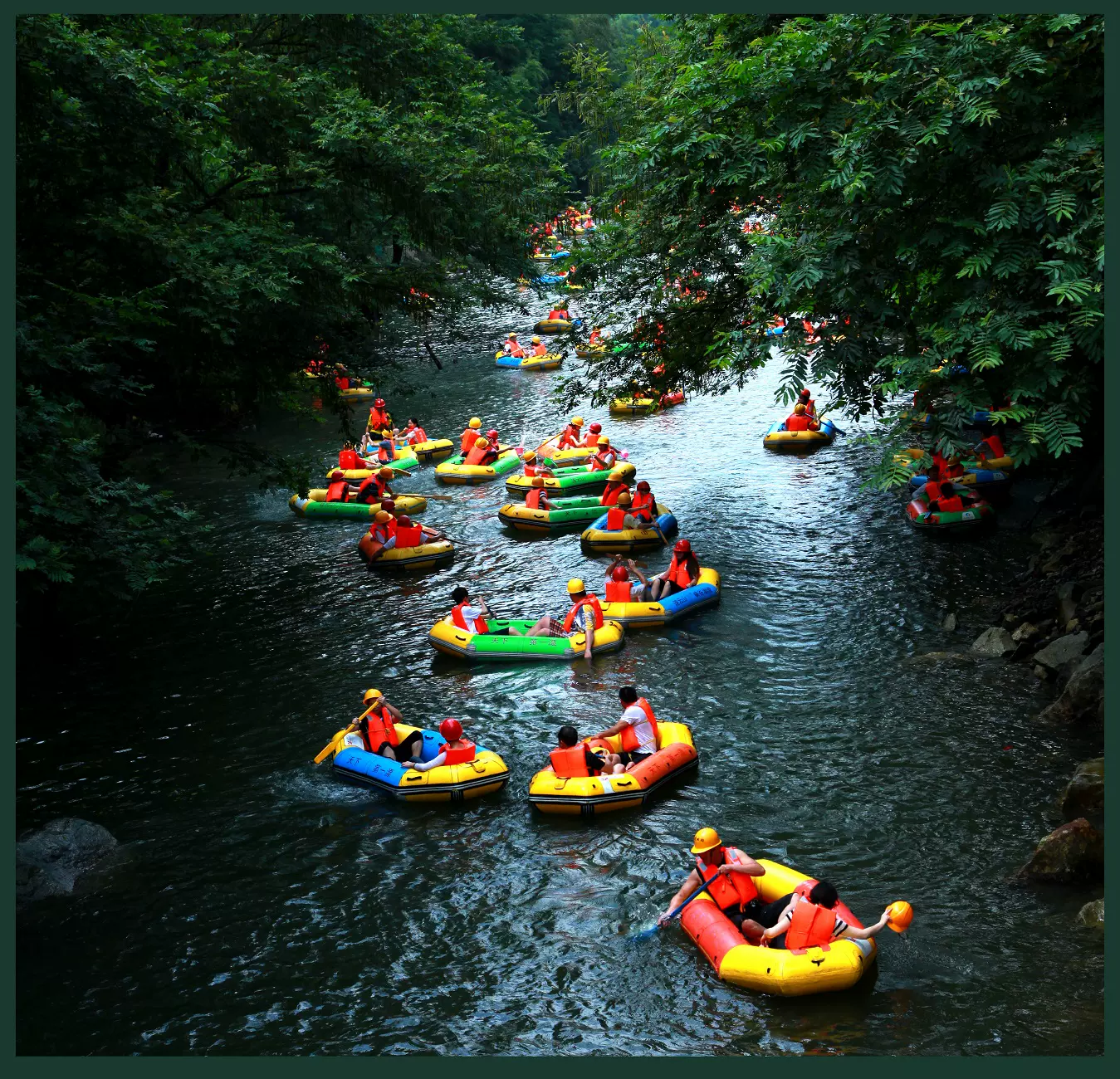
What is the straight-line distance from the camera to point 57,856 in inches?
434

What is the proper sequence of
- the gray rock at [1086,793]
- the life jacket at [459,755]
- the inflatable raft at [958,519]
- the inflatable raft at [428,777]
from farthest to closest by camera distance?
the inflatable raft at [958,519] → the life jacket at [459,755] → the inflatable raft at [428,777] → the gray rock at [1086,793]

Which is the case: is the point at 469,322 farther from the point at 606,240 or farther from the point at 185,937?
the point at 185,937

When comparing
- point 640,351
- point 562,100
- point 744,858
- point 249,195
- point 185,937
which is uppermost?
point 562,100

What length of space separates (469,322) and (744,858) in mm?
36107

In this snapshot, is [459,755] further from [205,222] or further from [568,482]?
[568,482]

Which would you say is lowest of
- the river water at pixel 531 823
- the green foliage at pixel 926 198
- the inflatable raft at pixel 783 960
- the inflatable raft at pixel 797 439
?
the river water at pixel 531 823

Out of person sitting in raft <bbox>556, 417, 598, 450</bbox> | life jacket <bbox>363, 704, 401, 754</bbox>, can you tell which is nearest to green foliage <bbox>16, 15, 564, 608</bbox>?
life jacket <bbox>363, 704, 401, 754</bbox>

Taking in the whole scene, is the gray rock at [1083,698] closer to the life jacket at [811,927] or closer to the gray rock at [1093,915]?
the gray rock at [1093,915]

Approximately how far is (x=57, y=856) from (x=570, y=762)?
5.28m

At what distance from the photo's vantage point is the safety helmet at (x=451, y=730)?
12.1 m

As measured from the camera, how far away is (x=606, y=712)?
45.6 feet

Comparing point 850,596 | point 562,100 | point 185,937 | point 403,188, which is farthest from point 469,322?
point 185,937

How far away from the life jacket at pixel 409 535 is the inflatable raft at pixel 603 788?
857cm

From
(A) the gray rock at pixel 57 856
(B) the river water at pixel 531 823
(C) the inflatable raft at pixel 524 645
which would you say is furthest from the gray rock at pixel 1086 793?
(A) the gray rock at pixel 57 856
